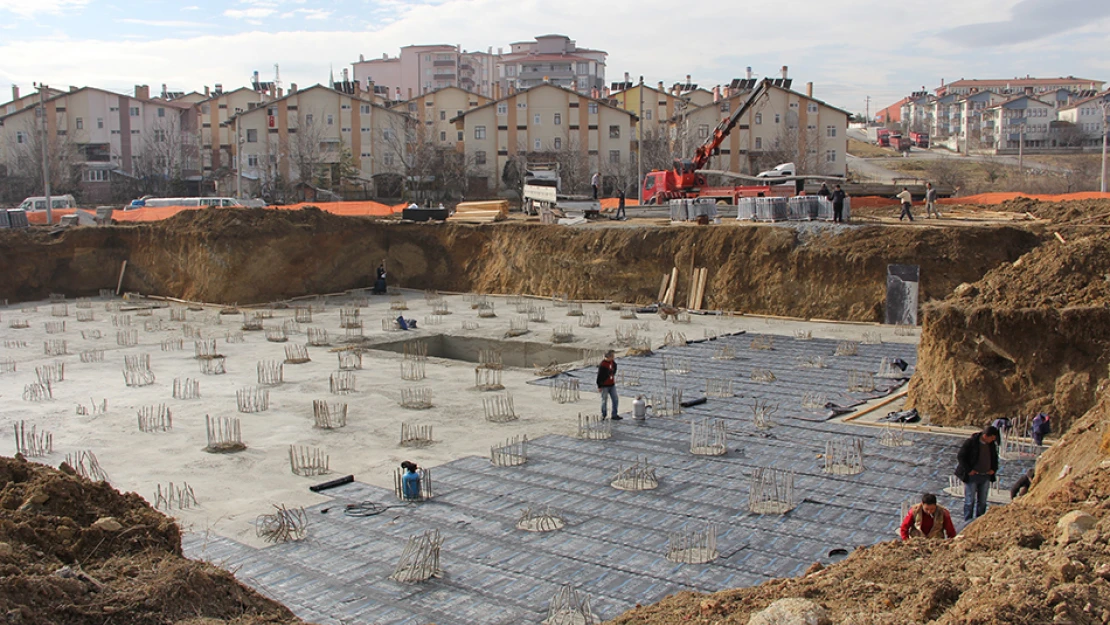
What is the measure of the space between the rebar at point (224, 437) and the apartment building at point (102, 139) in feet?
200

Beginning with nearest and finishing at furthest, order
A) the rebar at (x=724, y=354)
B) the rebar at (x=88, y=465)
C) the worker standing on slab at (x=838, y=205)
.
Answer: the rebar at (x=88, y=465)
the rebar at (x=724, y=354)
the worker standing on slab at (x=838, y=205)

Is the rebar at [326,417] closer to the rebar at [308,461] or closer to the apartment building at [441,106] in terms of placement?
the rebar at [308,461]

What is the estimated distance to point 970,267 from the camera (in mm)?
26172

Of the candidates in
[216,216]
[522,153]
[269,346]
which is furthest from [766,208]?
[522,153]

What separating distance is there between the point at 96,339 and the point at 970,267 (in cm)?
2516

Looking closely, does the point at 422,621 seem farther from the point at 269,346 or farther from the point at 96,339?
the point at 96,339

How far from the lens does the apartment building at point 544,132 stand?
221ft

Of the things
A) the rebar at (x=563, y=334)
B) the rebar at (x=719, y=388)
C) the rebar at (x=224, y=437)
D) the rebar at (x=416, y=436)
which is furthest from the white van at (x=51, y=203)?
the rebar at (x=719, y=388)

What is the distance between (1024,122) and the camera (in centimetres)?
9000

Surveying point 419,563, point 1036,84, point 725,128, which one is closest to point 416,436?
point 419,563

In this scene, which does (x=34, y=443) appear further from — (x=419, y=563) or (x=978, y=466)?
(x=978, y=466)

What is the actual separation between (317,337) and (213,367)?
3.79 m

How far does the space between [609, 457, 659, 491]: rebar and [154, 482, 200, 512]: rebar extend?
19.1 ft

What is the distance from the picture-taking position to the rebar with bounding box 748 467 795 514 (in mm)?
11828
